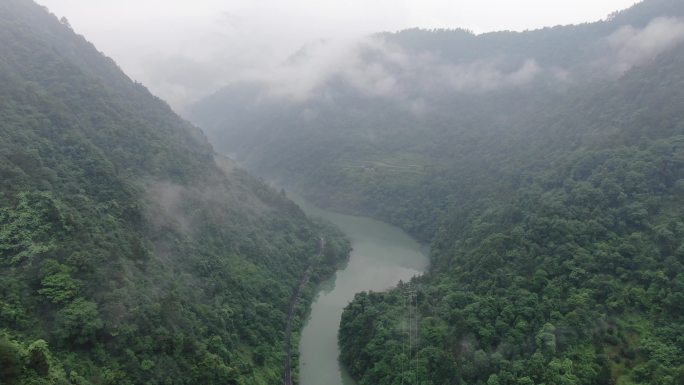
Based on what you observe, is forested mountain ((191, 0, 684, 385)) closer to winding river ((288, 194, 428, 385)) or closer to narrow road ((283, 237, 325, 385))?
winding river ((288, 194, 428, 385))

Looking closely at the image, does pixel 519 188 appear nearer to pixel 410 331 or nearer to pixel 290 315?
pixel 410 331

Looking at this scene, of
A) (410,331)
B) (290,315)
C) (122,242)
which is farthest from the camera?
(290,315)

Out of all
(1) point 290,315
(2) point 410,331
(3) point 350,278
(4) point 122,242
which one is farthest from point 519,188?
(4) point 122,242

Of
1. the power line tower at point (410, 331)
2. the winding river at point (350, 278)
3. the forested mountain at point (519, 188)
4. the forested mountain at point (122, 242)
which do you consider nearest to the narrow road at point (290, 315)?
the forested mountain at point (122, 242)

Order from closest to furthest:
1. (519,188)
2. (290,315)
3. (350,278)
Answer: (290,315) → (350,278) → (519,188)

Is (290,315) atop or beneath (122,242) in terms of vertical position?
beneath

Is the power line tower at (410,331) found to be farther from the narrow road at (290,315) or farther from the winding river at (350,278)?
the narrow road at (290,315)

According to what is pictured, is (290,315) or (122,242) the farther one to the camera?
(290,315)

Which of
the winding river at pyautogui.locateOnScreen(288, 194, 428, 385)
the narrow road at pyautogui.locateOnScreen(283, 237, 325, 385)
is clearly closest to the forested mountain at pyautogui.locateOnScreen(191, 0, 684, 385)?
the winding river at pyautogui.locateOnScreen(288, 194, 428, 385)
